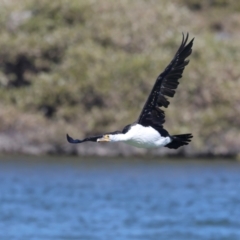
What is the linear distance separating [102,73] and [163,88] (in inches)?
910

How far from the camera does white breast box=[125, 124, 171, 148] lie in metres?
8.20

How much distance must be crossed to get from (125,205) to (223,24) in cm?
2392

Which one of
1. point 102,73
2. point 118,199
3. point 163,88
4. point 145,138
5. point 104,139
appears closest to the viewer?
point 104,139

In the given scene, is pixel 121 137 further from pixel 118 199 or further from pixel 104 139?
pixel 118 199

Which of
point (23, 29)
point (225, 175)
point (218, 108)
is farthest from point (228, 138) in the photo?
point (23, 29)

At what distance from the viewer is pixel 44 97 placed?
3288cm

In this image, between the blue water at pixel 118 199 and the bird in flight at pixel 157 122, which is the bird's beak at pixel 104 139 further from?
the blue water at pixel 118 199

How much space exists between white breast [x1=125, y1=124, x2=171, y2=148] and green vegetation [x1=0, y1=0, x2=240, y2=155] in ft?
75.2

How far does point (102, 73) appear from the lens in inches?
1266

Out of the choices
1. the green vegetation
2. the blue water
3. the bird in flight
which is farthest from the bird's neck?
the green vegetation

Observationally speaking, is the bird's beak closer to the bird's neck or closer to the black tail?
the bird's neck

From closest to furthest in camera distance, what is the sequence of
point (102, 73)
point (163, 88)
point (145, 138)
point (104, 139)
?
point (104, 139) → point (145, 138) → point (163, 88) → point (102, 73)

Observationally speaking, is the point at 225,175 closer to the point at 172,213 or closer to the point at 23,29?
the point at 172,213

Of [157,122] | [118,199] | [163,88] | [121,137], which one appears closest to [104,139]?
[121,137]
